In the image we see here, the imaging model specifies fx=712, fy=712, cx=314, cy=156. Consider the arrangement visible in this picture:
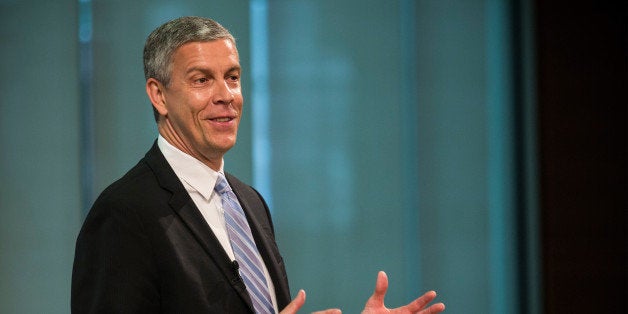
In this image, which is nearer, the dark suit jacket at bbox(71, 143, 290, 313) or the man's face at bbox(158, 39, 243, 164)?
the dark suit jacket at bbox(71, 143, 290, 313)

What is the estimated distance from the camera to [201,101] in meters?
1.33

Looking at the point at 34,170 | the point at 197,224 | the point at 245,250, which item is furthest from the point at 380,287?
the point at 34,170

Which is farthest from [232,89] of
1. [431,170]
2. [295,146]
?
[431,170]

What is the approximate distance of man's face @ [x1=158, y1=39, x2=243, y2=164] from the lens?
1.32 meters

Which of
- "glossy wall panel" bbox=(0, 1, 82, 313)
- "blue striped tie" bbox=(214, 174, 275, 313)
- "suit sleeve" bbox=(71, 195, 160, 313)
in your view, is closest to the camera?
"suit sleeve" bbox=(71, 195, 160, 313)

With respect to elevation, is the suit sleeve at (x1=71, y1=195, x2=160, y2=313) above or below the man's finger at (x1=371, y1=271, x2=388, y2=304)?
above

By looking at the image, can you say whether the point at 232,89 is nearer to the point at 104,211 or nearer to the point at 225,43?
the point at 225,43

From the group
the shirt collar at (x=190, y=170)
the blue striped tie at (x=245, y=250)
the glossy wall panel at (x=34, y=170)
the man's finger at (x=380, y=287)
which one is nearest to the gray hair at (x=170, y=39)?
the shirt collar at (x=190, y=170)

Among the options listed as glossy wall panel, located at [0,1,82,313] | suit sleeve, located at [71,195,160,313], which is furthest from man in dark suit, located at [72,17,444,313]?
glossy wall panel, located at [0,1,82,313]

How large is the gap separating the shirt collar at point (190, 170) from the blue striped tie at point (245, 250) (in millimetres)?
31

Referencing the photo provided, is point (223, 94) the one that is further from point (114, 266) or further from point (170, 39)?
point (114, 266)

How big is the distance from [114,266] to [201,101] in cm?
35

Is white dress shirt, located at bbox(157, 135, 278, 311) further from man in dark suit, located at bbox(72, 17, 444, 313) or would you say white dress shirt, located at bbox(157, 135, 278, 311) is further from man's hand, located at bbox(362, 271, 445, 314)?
man's hand, located at bbox(362, 271, 445, 314)

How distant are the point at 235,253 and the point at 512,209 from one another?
6.02 ft
